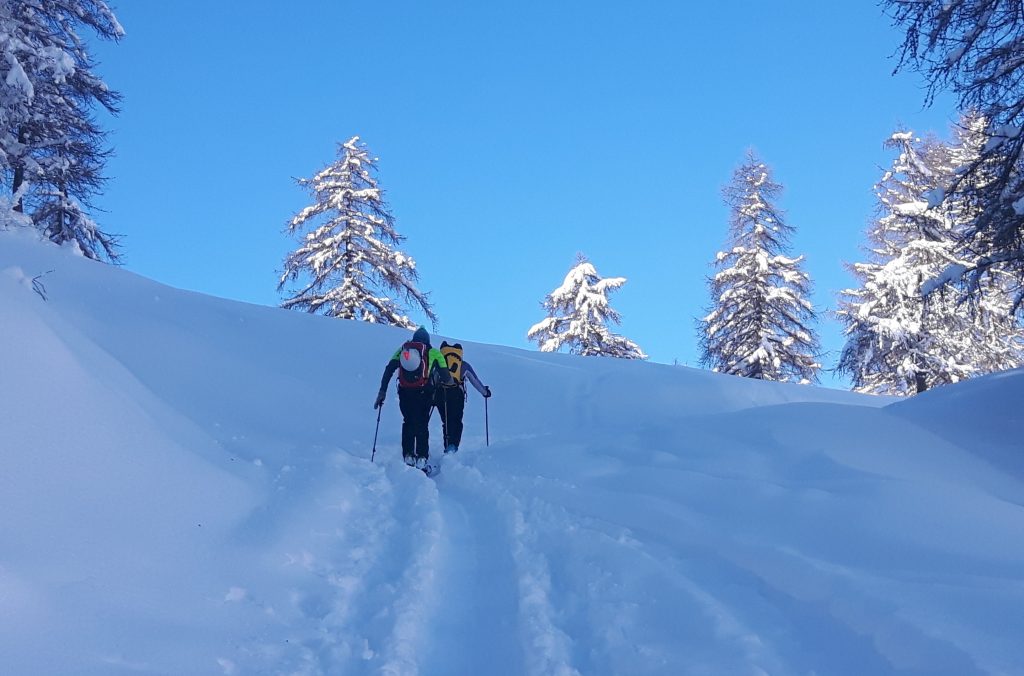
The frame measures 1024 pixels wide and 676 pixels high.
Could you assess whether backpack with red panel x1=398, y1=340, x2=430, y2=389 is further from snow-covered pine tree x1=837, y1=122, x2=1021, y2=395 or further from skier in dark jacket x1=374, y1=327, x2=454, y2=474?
snow-covered pine tree x1=837, y1=122, x2=1021, y2=395

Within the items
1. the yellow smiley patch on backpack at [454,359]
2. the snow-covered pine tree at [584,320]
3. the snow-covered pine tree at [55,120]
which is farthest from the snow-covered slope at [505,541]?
the snow-covered pine tree at [584,320]

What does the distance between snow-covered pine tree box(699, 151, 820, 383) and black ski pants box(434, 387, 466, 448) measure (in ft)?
52.2

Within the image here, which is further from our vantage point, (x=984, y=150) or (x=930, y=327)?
(x=930, y=327)

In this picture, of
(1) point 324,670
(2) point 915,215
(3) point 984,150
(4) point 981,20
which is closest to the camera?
(1) point 324,670

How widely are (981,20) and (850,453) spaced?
5.13 meters

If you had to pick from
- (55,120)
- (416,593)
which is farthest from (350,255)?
(416,593)

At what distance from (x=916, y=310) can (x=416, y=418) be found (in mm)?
Result: 17950

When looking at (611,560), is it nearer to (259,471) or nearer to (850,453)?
(850,453)

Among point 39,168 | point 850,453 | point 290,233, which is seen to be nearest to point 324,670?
point 850,453

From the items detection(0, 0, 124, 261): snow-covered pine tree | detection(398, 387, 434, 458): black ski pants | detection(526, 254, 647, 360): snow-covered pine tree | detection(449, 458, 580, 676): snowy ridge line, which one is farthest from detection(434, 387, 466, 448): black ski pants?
detection(526, 254, 647, 360): snow-covered pine tree

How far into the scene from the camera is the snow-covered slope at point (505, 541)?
3.44 metres

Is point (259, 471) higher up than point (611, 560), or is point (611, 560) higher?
point (259, 471)

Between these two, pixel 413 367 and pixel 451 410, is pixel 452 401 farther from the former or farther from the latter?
pixel 413 367

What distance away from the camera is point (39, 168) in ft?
47.4
